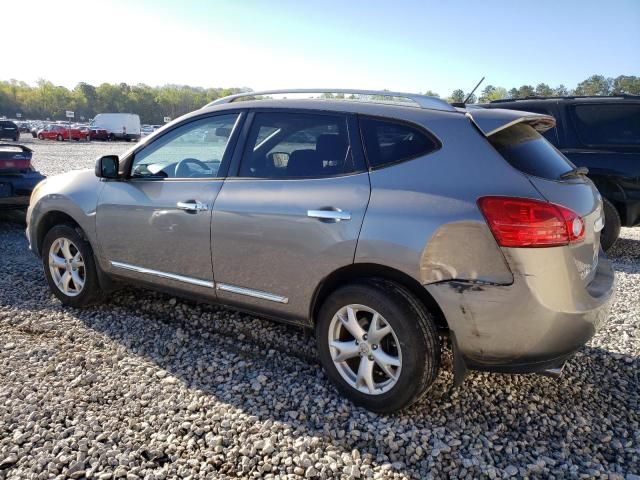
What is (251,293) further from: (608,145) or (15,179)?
(15,179)

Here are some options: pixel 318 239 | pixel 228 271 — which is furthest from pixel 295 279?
pixel 228 271

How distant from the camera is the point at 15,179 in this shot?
7504 mm

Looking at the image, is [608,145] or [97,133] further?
[97,133]

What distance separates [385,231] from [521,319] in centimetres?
81

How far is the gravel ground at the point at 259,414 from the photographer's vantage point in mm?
2547

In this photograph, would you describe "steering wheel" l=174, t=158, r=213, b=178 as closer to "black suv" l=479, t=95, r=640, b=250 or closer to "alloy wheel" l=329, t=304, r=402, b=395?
"alloy wheel" l=329, t=304, r=402, b=395

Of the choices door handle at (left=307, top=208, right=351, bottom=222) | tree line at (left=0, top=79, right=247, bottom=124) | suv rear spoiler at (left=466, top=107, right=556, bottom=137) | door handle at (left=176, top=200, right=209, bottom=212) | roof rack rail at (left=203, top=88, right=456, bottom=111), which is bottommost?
door handle at (left=176, top=200, right=209, bottom=212)

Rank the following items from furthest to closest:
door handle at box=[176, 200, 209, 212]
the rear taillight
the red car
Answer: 1. the red car
2. door handle at box=[176, 200, 209, 212]
3. the rear taillight

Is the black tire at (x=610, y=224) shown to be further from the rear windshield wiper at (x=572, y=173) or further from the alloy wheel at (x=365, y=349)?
the alloy wheel at (x=365, y=349)

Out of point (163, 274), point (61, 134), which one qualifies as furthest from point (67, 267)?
point (61, 134)

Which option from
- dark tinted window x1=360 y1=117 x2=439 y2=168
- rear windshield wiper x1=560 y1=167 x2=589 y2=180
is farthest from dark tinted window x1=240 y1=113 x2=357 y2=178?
rear windshield wiper x1=560 y1=167 x2=589 y2=180

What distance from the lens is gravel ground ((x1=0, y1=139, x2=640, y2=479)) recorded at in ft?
8.36

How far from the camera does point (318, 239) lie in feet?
9.89

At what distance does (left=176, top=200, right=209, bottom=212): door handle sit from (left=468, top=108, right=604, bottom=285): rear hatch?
1.82 meters
